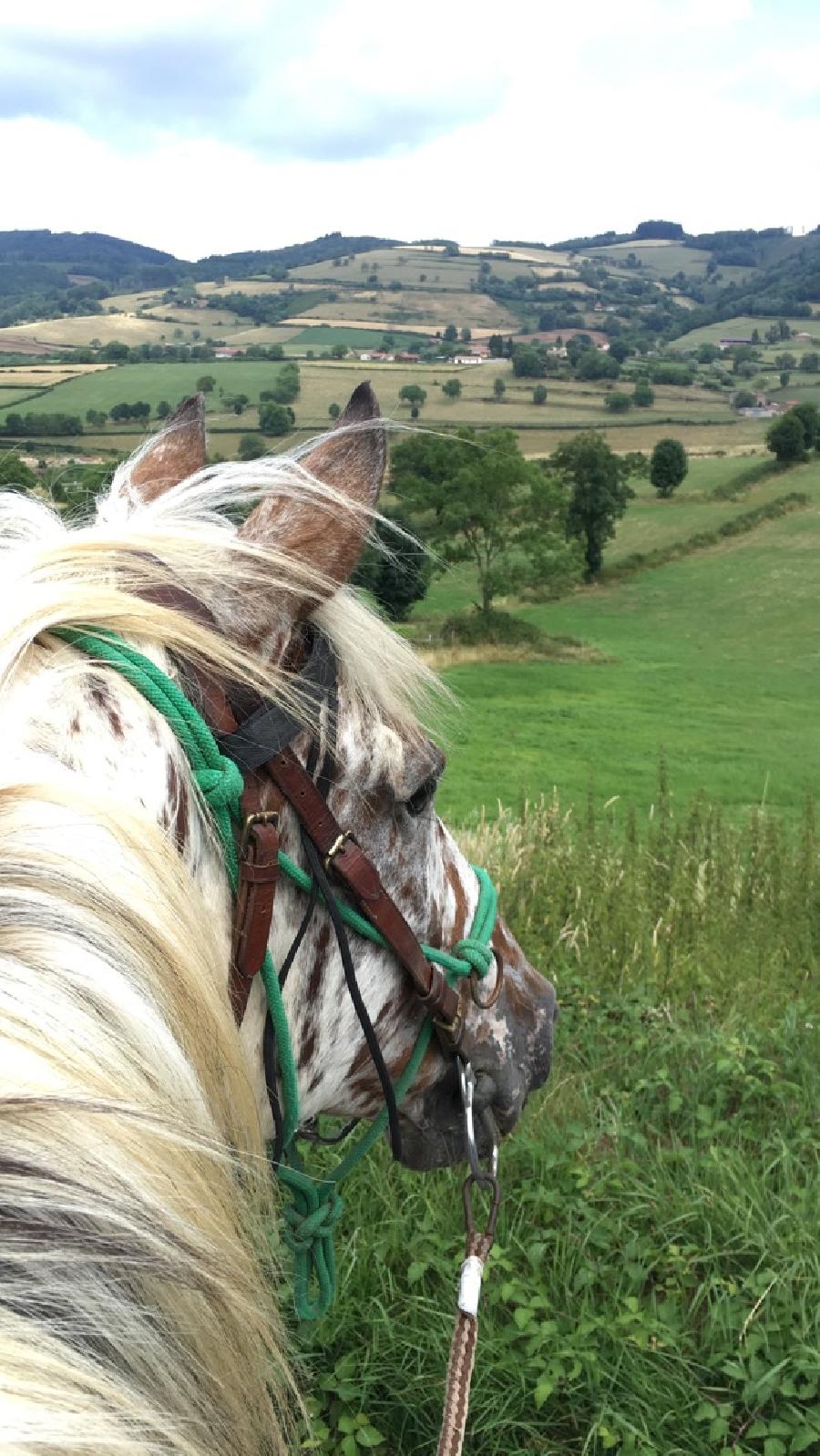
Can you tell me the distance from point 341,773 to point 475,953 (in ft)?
1.70

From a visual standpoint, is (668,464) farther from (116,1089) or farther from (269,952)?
(116,1089)

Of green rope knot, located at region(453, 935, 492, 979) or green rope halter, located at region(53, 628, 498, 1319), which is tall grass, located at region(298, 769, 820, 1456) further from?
green rope knot, located at region(453, 935, 492, 979)

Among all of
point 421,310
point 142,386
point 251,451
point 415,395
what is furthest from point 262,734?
point 421,310

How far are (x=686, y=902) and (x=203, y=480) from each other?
5688 mm

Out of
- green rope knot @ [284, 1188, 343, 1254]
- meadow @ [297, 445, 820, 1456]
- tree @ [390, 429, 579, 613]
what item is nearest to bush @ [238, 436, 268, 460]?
green rope knot @ [284, 1188, 343, 1254]

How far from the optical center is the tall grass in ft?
8.90

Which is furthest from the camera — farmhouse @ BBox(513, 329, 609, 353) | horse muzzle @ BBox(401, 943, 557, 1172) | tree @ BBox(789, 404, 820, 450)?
farmhouse @ BBox(513, 329, 609, 353)

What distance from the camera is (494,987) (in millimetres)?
1992

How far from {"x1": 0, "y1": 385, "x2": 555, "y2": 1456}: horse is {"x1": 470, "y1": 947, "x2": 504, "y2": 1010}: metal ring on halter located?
1 centimetres

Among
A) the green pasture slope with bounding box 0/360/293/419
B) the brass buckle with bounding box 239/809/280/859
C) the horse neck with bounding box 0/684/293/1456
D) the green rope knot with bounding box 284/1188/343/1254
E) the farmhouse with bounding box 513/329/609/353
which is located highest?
the farmhouse with bounding box 513/329/609/353

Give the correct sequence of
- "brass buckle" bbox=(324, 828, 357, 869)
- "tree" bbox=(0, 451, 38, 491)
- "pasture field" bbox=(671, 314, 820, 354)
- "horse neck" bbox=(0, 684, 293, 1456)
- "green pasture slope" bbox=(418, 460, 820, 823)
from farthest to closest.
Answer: "pasture field" bbox=(671, 314, 820, 354)
"green pasture slope" bbox=(418, 460, 820, 823)
"tree" bbox=(0, 451, 38, 491)
"brass buckle" bbox=(324, 828, 357, 869)
"horse neck" bbox=(0, 684, 293, 1456)

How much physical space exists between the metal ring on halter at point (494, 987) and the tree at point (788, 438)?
6464 cm

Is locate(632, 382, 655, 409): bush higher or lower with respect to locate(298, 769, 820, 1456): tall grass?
higher

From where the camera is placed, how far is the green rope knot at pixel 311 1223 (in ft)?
6.34
